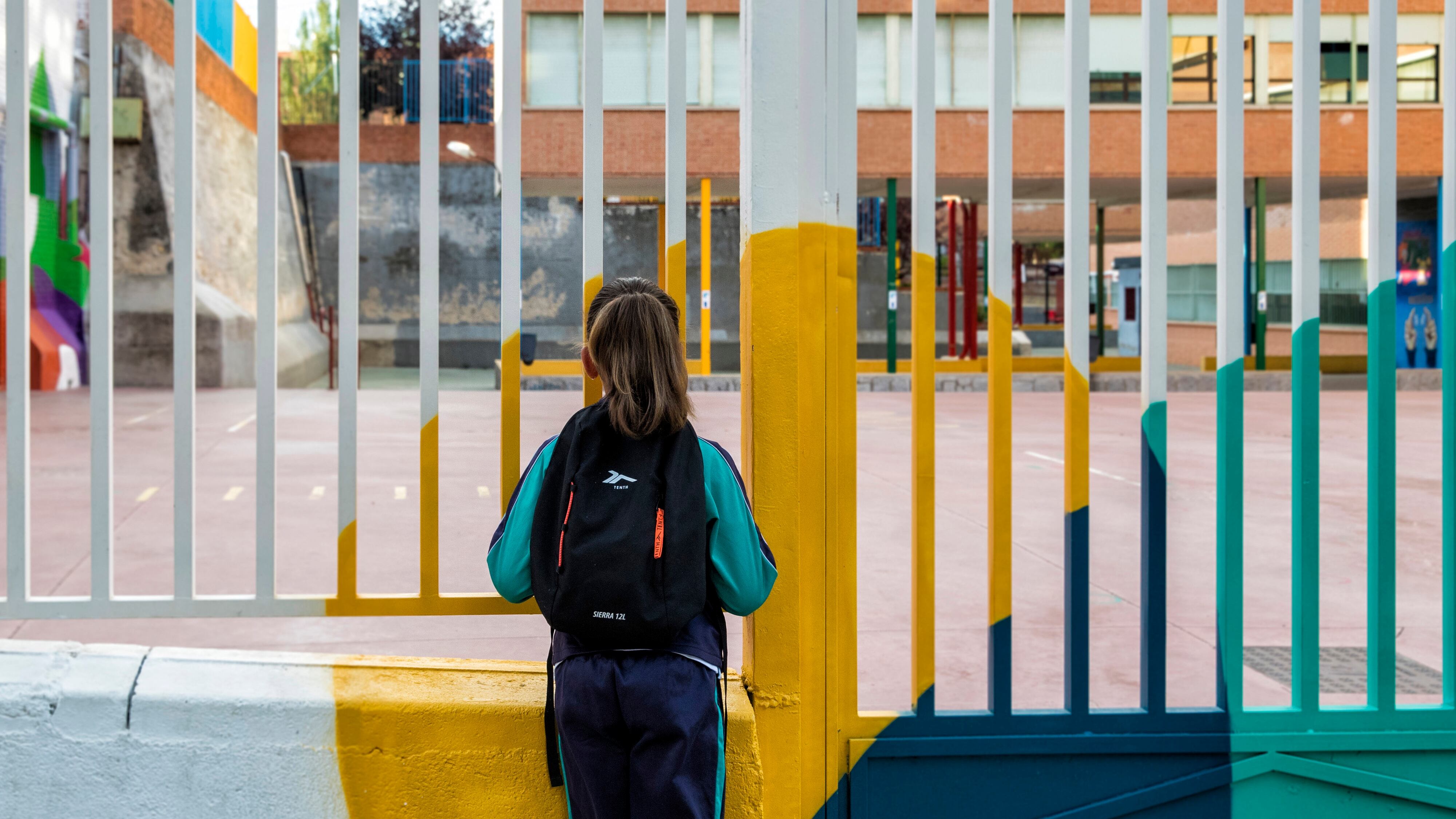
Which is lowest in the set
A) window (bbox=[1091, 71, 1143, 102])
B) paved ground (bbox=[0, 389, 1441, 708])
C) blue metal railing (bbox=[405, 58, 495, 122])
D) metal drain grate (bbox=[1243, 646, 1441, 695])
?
metal drain grate (bbox=[1243, 646, 1441, 695])

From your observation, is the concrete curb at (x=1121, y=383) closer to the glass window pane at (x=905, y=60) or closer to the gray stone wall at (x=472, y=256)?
the glass window pane at (x=905, y=60)

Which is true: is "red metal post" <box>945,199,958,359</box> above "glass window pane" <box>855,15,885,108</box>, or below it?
below

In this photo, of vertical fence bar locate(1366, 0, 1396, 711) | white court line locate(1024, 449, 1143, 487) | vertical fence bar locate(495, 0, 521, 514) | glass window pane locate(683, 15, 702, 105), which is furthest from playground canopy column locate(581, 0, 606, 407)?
glass window pane locate(683, 15, 702, 105)

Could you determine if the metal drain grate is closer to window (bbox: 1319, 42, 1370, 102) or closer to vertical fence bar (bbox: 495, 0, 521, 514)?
vertical fence bar (bbox: 495, 0, 521, 514)

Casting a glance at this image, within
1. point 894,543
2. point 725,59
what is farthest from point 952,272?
point 894,543

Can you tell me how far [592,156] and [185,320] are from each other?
95 centimetres

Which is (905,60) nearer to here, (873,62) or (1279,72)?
(873,62)

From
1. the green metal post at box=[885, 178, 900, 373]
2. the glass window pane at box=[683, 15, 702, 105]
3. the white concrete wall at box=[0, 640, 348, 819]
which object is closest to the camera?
the white concrete wall at box=[0, 640, 348, 819]

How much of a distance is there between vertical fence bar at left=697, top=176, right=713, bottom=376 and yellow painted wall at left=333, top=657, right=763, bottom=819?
13.3 metres

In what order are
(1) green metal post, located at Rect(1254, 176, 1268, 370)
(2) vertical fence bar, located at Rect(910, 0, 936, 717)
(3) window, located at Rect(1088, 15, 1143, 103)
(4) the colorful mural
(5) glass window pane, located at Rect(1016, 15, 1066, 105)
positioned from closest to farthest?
1. (2) vertical fence bar, located at Rect(910, 0, 936, 717)
2. (4) the colorful mural
3. (5) glass window pane, located at Rect(1016, 15, 1066, 105)
4. (3) window, located at Rect(1088, 15, 1143, 103)
5. (1) green metal post, located at Rect(1254, 176, 1268, 370)

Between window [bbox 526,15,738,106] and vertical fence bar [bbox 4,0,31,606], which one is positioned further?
window [bbox 526,15,738,106]

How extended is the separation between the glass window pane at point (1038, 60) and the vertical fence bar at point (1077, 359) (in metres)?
21.6

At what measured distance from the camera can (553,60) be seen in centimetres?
2289

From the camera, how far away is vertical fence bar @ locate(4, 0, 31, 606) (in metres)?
2.59
